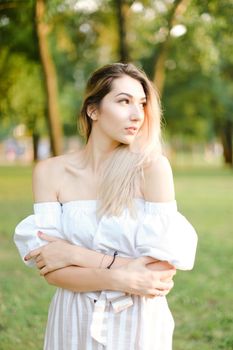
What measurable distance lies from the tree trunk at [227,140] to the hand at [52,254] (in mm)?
38655

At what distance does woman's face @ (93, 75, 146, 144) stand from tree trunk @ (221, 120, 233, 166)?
3853 cm

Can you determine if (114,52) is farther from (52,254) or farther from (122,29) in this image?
(52,254)

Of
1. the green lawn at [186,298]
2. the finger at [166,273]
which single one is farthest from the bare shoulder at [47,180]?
the green lawn at [186,298]

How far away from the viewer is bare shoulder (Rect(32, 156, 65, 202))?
2.43 meters

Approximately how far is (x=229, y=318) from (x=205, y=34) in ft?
47.2

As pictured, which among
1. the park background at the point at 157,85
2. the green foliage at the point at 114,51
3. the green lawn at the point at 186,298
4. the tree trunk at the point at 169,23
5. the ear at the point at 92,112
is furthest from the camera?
the green foliage at the point at 114,51

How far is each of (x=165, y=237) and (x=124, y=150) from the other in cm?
40

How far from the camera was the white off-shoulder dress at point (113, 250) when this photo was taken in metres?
2.25

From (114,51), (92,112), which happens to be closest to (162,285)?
(92,112)

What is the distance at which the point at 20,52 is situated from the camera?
68.1 feet

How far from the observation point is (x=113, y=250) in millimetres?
2334

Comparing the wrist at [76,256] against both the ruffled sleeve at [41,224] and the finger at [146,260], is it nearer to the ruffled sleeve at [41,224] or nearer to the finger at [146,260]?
the ruffled sleeve at [41,224]

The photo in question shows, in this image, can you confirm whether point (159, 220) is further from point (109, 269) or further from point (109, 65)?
point (109, 65)

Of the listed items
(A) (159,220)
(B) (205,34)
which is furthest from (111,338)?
(B) (205,34)
